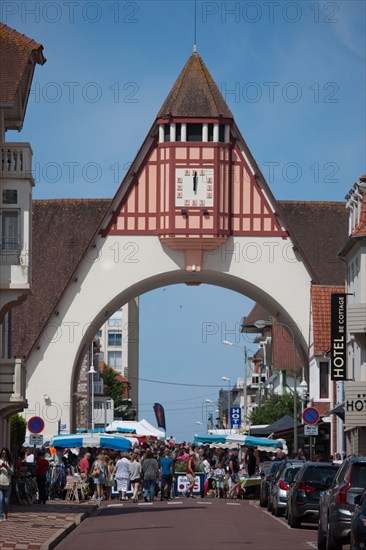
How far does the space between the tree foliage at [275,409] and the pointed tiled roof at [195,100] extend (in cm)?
2367

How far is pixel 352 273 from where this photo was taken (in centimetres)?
5278

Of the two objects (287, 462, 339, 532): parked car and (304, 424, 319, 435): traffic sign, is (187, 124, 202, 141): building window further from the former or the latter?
(287, 462, 339, 532): parked car

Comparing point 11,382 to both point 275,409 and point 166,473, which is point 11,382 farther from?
point 275,409

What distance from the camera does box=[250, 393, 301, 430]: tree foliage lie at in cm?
8200

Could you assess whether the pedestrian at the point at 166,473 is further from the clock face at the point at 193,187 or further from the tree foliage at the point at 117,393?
the tree foliage at the point at 117,393

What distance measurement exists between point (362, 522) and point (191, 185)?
45.4 metres

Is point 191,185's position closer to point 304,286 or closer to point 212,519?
point 304,286

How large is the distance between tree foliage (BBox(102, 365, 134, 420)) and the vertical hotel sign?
77927 millimetres

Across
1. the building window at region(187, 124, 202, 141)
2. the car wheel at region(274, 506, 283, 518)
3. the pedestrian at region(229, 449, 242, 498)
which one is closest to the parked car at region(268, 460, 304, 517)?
the car wheel at region(274, 506, 283, 518)

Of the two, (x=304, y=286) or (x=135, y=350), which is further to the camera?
(x=135, y=350)

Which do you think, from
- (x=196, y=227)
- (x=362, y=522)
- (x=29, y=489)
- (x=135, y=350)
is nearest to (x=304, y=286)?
(x=196, y=227)

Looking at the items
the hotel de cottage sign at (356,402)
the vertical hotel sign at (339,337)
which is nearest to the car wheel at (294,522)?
the hotel de cottage sign at (356,402)

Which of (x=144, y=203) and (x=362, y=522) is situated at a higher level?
(x=144, y=203)

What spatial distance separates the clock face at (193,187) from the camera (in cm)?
6238
